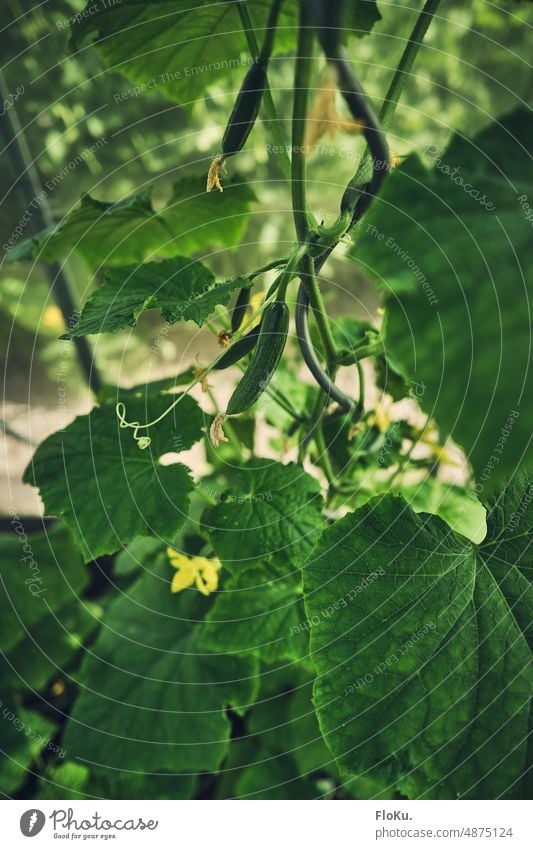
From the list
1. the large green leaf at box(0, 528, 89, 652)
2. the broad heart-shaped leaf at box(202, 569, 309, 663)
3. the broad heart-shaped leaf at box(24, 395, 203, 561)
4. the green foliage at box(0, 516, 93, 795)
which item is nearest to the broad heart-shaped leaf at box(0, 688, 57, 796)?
the green foliage at box(0, 516, 93, 795)

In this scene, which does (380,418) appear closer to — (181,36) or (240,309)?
(240,309)

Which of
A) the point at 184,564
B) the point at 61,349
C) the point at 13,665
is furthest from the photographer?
the point at 61,349

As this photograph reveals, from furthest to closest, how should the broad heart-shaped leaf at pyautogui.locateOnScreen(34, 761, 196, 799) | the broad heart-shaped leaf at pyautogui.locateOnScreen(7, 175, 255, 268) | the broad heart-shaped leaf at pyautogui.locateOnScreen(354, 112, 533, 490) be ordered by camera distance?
the broad heart-shaped leaf at pyautogui.locateOnScreen(34, 761, 196, 799) < the broad heart-shaped leaf at pyautogui.locateOnScreen(7, 175, 255, 268) < the broad heart-shaped leaf at pyautogui.locateOnScreen(354, 112, 533, 490)

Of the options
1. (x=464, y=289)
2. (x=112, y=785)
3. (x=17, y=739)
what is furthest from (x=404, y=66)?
(x=17, y=739)

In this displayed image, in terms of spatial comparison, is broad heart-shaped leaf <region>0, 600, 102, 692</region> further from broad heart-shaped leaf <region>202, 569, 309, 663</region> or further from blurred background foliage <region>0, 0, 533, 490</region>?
blurred background foliage <region>0, 0, 533, 490</region>
